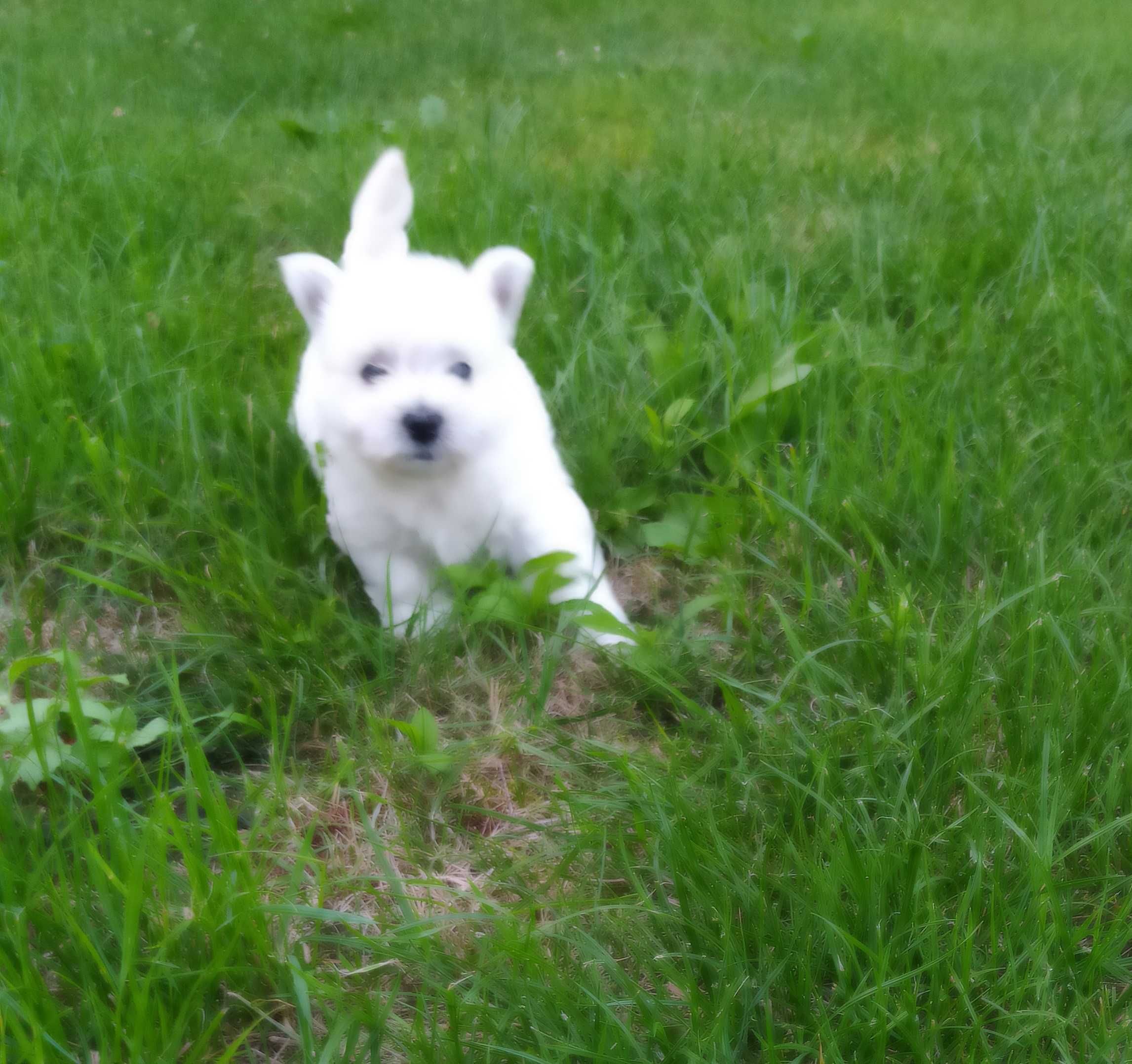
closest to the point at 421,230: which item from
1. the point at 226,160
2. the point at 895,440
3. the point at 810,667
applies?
the point at 226,160

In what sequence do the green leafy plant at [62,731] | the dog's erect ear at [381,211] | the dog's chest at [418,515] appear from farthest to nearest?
the dog's erect ear at [381,211]
the dog's chest at [418,515]
the green leafy plant at [62,731]

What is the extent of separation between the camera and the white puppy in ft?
5.76

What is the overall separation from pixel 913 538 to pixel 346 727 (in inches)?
44.1

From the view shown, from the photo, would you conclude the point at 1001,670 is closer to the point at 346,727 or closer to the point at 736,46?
the point at 346,727

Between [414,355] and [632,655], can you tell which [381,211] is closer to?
[414,355]

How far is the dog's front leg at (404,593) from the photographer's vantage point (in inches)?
75.6

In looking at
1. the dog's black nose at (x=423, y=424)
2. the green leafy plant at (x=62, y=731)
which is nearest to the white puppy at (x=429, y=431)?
the dog's black nose at (x=423, y=424)

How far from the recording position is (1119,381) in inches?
93.4

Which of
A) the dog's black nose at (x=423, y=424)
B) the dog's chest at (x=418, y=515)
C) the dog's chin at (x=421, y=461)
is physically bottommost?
the dog's chest at (x=418, y=515)

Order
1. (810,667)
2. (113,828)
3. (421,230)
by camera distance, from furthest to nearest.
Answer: (421,230) < (810,667) < (113,828)

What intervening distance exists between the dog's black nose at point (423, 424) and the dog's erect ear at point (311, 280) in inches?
16.6

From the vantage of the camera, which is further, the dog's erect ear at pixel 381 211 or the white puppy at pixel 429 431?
the dog's erect ear at pixel 381 211

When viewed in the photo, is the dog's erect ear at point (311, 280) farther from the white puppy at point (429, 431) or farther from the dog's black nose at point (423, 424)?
the dog's black nose at point (423, 424)

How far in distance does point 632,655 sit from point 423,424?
0.52 m
